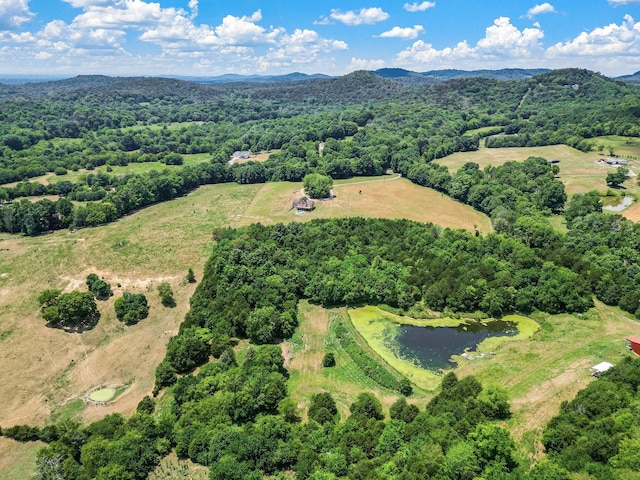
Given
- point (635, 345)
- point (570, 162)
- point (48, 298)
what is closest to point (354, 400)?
point (635, 345)

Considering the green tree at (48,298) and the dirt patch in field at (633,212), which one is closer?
the green tree at (48,298)

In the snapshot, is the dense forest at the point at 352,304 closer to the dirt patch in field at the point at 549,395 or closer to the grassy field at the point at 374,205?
the dirt patch in field at the point at 549,395

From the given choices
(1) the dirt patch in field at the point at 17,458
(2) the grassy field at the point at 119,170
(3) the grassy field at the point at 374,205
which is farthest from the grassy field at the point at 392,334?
(2) the grassy field at the point at 119,170

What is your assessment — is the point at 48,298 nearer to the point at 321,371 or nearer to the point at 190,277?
the point at 190,277

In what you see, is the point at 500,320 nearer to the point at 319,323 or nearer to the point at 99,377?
the point at 319,323

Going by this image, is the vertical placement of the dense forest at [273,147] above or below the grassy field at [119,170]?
above

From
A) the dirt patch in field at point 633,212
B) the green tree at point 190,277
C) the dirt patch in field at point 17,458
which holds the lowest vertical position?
the dirt patch in field at point 17,458

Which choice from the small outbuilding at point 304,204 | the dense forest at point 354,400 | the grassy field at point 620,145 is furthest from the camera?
the grassy field at point 620,145
